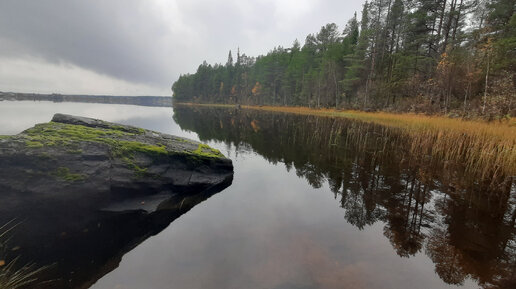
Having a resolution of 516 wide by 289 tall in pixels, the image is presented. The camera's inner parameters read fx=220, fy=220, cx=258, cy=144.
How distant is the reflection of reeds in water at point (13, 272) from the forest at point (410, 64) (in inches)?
833

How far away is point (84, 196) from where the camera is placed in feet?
13.9

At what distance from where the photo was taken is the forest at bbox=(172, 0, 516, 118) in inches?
715

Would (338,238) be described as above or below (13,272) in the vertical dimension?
above

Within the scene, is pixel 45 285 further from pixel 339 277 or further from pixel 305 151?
Answer: pixel 305 151

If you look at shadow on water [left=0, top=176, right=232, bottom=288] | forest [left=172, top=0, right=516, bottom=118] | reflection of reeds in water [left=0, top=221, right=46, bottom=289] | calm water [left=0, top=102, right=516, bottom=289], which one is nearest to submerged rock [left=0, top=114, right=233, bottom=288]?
shadow on water [left=0, top=176, right=232, bottom=288]

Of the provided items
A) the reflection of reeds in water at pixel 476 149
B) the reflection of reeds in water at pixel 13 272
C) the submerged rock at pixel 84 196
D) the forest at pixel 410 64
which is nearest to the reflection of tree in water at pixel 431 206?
the reflection of reeds in water at pixel 476 149

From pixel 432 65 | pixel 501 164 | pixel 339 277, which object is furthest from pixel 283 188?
pixel 432 65

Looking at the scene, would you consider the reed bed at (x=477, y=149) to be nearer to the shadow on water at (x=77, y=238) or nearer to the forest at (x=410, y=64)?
the forest at (x=410, y=64)

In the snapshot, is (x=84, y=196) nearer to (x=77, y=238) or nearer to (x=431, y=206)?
(x=77, y=238)

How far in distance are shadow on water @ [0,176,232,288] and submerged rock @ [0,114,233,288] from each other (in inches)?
0.5

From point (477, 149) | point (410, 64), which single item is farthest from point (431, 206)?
point (410, 64)

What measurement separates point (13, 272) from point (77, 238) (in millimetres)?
862

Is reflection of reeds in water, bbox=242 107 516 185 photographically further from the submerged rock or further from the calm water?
the submerged rock

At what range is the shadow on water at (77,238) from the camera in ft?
10.1
